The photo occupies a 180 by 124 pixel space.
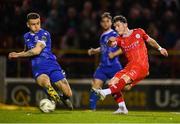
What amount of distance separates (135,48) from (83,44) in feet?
23.2

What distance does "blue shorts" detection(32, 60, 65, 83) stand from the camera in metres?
15.4

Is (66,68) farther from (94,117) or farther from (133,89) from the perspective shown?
(94,117)

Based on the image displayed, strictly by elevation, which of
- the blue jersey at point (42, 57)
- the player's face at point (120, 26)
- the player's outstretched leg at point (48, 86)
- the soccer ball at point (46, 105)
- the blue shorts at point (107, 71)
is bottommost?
the soccer ball at point (46, 105)

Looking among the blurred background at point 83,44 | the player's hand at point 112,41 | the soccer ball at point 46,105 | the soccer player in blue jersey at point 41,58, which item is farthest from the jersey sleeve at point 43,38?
the blurred background at point 83,44

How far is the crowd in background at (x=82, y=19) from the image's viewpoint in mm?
21578

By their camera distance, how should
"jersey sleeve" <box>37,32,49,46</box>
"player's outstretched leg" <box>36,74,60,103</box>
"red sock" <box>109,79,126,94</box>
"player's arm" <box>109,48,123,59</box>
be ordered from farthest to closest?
1. "player's arm" <box>109,48,123,59</box>
2. "jersey sleeve" <box>37,32,49,46</box>
3. "player's outstretched leg" <box>36,74,60,103</box>
4. "red sock" <box>109,79,126,94</box>

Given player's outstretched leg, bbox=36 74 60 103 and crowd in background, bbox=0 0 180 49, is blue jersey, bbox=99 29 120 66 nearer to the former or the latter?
player's outstretched leg, bbox=36 74 60 103

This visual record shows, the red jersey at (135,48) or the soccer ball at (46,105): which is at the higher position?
the red jersey at (135,48)

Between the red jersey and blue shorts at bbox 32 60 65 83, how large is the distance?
1.64m

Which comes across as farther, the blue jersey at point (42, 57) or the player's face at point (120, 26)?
the blue jersey at point (42, 57)

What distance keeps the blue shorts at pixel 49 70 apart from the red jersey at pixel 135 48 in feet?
5.37

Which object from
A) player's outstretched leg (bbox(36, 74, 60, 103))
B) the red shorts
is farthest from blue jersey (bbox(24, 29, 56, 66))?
the red shorts

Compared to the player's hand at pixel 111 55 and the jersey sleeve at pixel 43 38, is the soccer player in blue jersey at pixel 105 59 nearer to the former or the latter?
the player's hand at pixel 111 55

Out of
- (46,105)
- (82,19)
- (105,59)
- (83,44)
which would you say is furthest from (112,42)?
(82,19)
